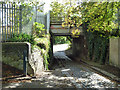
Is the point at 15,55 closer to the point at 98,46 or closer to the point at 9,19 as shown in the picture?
the point at 9,19

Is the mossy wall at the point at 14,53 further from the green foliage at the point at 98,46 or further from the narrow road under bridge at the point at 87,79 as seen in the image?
the green foliage at the point at 98,46

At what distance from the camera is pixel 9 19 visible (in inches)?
238

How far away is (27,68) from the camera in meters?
5.11

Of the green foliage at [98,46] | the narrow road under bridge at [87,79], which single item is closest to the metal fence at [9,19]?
the narrow road under bridge at [87,79]

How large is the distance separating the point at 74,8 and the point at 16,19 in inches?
146

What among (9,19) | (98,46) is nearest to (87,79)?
(9,19)

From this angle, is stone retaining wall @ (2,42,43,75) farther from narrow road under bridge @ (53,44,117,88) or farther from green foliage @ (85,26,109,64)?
green foliage @ (85,26,109,64)

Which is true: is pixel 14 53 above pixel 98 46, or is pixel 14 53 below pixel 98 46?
above

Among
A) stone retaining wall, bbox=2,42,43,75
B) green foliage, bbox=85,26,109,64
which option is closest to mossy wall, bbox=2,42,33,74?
stone retaining wall, bbox=2,42,43,75

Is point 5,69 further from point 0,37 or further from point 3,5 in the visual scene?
point 3,5

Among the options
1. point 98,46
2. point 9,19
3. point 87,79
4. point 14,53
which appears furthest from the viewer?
point 98,46

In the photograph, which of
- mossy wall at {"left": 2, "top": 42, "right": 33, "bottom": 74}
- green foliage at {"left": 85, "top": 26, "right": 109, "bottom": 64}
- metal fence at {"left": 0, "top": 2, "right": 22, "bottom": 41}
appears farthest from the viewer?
green foliage at {"left": 85, "top": 26, "right": 109, "bottom": 64}

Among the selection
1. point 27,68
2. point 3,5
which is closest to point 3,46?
point 27,68

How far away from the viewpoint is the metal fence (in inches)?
223
